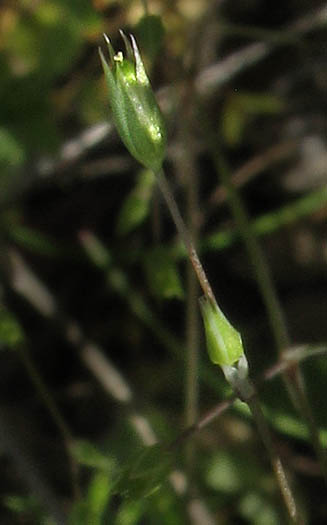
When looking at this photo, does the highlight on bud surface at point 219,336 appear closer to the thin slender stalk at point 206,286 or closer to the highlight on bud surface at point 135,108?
the thin slender stalk at point 206,286

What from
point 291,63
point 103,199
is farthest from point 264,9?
point 103,199

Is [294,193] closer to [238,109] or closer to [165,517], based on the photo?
[238,109]

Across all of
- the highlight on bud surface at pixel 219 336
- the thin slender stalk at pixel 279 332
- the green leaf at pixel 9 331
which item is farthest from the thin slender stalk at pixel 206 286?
the green leaf at pixel 9 331

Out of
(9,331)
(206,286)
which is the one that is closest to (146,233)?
(9,331)

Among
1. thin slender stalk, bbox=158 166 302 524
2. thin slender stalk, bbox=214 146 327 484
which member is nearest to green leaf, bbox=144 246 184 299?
thin slender stalk, bbox=214 146 327 484

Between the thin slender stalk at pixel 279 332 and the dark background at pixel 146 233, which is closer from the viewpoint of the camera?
the thin slender stalk at pixel 279 332
